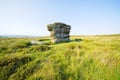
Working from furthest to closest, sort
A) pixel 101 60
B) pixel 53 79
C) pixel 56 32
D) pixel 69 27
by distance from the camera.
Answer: pixel 69 27 → pixel 56 32 → pixel 101 60 → pixel 53 79

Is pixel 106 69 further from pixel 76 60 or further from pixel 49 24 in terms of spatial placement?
pixel 49 24

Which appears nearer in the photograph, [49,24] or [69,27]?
[49,24]

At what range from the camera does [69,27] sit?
28312 mm

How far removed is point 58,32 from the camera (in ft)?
85.0

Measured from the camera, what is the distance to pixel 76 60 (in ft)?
26.8

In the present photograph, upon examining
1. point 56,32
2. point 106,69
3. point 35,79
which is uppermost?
point 56,32

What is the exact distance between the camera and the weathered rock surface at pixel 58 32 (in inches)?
993

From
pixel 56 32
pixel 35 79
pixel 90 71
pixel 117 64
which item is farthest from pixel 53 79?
pixel 56 32

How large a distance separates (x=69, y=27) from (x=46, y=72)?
22.4 metres

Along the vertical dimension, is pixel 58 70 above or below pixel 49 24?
below

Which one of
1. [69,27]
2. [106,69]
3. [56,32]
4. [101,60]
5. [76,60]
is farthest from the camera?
[69,27]

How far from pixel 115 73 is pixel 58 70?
10.2ft

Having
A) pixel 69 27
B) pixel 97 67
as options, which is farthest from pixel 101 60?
pixel 69 27

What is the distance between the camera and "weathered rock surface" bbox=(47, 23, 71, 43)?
25.2 meters
